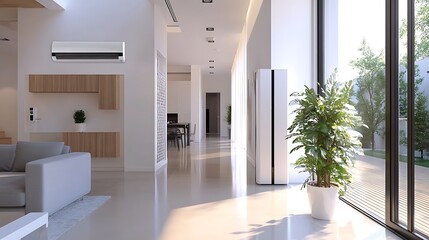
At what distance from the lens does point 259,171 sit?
5.45m

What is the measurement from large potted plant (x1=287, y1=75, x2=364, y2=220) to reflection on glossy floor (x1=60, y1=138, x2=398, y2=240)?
0.86ft

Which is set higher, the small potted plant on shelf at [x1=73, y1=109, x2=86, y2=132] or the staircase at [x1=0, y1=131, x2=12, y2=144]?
the small potted plant on shelf at [x1=73, y1=109, x2=86, y2=132]

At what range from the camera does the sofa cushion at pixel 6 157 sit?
4.60 metres

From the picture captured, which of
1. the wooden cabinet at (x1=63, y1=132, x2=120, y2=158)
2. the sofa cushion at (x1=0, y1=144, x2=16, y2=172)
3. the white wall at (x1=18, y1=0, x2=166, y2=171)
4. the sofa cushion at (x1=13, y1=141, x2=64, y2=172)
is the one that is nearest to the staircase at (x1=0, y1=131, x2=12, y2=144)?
the white wall at (x1=18, y1=0, x2=166, y2=171)

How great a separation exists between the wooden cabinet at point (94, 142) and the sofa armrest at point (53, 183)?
2592 mm

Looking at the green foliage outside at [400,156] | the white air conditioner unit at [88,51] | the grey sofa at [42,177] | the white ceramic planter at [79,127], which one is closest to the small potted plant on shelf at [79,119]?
the white ceramic planter at [79,127]

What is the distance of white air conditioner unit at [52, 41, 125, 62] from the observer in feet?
22.8

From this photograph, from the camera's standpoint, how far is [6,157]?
4.65 m

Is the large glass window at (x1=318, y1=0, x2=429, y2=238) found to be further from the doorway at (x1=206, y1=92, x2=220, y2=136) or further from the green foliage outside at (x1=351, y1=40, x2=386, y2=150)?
the doorway at (x1=206, y1=92, x2=220, y2=136)

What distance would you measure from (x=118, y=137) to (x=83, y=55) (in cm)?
192

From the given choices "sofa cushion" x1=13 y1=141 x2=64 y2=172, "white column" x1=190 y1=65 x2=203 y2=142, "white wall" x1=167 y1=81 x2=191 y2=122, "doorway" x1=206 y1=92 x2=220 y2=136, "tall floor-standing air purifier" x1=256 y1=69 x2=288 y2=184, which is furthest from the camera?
"doorway" x1=206 y1=92 x2=220 y2=136

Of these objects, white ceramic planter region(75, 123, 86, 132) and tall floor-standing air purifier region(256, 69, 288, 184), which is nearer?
tall floor-standing air purifier region(256, 69, 288, 184)

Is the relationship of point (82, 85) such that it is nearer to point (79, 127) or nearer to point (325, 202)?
point (79, 127)

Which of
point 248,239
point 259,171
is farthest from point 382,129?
point 259,171
